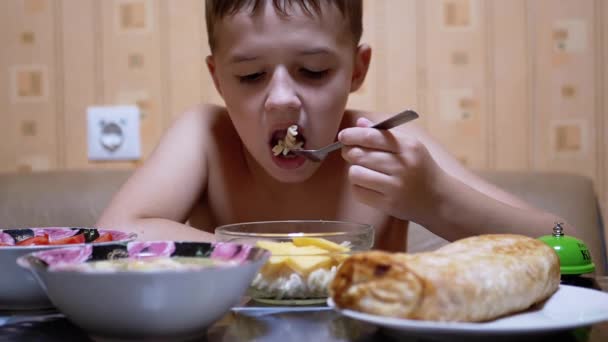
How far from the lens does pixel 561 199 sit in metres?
1.33

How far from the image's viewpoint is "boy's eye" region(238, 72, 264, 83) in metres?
0.97

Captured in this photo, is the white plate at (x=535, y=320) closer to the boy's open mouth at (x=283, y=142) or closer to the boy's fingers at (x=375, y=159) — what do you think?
the boy's fingers at (x=375, y=159)

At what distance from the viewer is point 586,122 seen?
5.07 ft

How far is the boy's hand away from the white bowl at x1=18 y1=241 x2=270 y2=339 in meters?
0.38

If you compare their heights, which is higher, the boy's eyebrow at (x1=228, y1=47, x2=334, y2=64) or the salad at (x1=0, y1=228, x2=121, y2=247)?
the boy's eyebrow at (x1=228, y1=47, x2=334, y2=64)

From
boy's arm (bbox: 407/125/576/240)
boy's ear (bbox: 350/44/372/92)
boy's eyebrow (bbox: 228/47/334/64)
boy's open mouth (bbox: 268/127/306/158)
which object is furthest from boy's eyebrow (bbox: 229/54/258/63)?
boy's arm (bbox: 407/125/576/240)

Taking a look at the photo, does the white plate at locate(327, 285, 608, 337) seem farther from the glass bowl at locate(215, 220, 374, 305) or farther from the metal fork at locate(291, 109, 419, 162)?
the metal fork at locate(291, 109, 419, 162)

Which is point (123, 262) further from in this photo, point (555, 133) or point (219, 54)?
point (555, 133)

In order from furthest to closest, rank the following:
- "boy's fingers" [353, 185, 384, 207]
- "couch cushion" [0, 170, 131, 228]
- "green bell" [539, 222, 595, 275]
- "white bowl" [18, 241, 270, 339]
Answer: "couch cushion" [0, 170, 131, 228], "boy's fingers" [353, 185, 384, 207], "green bell" [539, 222, 595, 275], "white bowl" [18, 241, 270, 339]

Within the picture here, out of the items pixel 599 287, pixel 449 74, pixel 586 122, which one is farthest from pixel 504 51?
pixel 599 287

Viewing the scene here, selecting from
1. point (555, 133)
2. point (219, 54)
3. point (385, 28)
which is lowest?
point (555, 133)

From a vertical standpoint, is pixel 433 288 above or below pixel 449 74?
below

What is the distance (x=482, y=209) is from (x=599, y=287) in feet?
1.16

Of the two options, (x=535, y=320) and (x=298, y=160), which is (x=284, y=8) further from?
(x=535, y=320)
